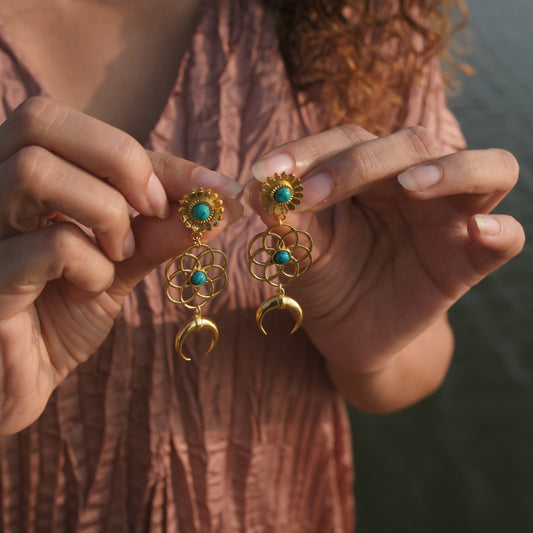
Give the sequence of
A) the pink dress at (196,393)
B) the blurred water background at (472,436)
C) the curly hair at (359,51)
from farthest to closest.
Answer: the blurred water background at (472,436)
the curly hair at (359,51)
the pink dress at (196,393)

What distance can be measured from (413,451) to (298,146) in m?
1.62

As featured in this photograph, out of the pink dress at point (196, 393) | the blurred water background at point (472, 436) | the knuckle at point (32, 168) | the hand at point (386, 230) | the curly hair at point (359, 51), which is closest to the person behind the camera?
the knuckle at point (32, 168)

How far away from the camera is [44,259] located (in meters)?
0.74

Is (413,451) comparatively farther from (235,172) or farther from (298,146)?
(298,146)

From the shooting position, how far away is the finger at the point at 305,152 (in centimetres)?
77

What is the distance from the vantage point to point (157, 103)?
126cm

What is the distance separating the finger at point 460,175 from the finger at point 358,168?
3 cm

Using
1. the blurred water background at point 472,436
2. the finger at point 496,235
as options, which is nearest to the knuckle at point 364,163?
the finger at point 496,235

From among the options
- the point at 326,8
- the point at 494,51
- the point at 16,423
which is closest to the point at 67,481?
the point at 16,423

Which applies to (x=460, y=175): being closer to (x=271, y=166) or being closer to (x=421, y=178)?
(x=421, y=178)

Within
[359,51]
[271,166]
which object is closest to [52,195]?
[271,166]

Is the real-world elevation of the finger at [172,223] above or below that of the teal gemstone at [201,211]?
above

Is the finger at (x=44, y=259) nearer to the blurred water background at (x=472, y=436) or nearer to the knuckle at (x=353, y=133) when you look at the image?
the knuckle at (x=353, y=133)

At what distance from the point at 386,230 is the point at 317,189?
330 millimetres
